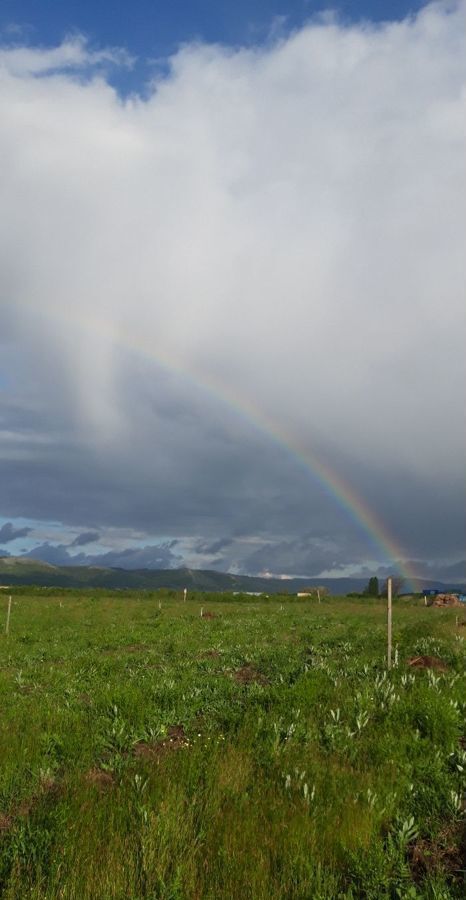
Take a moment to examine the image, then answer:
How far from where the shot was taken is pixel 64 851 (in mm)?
5402

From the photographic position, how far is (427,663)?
48.2 feet

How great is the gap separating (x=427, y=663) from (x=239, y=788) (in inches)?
362

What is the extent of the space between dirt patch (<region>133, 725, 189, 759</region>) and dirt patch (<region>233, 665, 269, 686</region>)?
443 cm

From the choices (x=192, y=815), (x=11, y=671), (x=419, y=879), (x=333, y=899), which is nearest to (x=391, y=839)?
(x=419, y=879)

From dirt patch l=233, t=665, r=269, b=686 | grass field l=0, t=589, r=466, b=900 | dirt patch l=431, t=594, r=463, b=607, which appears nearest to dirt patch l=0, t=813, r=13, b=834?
grass field l=0, t=589, r=466, b=900

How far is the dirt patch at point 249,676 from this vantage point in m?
14.2

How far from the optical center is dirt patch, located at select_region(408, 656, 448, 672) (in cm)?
1421

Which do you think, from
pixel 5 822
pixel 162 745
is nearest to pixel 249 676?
pixel 162 745

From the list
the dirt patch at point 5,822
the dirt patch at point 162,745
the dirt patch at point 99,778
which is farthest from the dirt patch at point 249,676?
the dirt patch at point 5,822

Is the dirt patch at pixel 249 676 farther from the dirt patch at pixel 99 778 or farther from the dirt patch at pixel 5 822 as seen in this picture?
the dirt patch at pixel 5 822

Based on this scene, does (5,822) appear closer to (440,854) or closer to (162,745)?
(162,745)

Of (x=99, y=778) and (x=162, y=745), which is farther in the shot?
(x=162, y=745)

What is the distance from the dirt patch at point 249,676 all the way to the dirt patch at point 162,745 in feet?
14.5

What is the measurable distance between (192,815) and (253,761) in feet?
6.43
